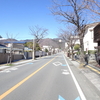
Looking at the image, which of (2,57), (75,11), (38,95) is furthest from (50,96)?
(2,57)

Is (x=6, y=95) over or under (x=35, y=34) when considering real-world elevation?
under

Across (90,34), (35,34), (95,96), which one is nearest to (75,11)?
(95,96)

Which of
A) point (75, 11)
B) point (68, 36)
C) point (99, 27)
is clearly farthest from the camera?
point (68, 36)

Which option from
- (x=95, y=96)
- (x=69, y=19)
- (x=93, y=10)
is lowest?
(x=95, y=96)

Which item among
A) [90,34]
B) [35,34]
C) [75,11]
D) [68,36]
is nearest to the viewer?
[75,11]

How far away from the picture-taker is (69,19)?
56.5 ft

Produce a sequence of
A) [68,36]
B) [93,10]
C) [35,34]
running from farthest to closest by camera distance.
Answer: [35,34]
[68,36]
[93,10]

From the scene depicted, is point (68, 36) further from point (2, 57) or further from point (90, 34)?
point (2, 57)

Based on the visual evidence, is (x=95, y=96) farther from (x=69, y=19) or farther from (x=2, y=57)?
(x=2, y=57)

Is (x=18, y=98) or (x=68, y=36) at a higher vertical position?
(x=68, y=36)

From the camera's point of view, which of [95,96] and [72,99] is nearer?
[72,99]

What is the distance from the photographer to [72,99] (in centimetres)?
582

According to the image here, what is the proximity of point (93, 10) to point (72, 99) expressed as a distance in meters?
5.21

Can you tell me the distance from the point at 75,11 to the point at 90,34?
85.5 ft
